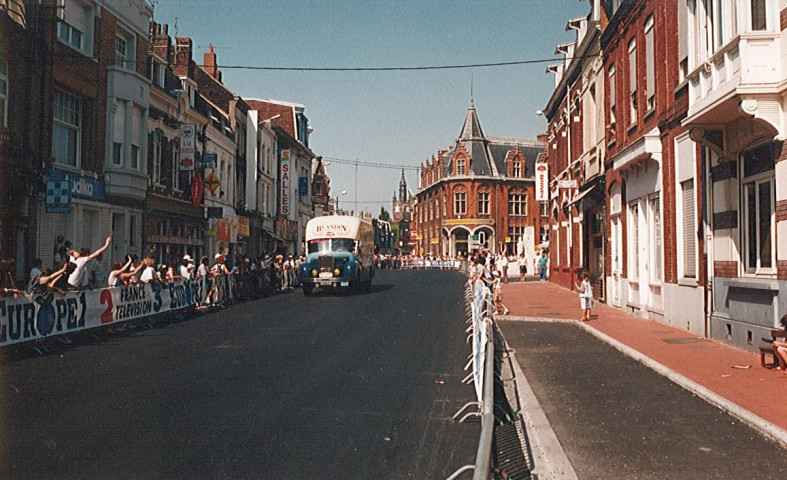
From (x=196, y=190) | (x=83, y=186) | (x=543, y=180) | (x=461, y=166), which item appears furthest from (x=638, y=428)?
(x=461, y=166)

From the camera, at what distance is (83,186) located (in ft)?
67.3

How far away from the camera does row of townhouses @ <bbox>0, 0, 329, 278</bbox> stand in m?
18.0

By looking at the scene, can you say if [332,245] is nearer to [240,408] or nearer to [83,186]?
[83,186]

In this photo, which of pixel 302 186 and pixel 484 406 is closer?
pixel 484 406

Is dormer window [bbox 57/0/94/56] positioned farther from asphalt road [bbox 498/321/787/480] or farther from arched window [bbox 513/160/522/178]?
arched window [bbox 513/160/522/178]

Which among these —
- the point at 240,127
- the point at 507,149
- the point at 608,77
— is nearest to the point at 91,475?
the point at 608,77

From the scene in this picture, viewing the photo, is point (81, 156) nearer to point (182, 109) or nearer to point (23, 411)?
point (182, 109)

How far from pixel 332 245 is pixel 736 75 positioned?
20.3m

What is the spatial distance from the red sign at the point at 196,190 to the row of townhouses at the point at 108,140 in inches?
2.2

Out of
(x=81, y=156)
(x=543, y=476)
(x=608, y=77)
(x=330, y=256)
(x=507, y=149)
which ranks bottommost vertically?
(x=543, y=476)

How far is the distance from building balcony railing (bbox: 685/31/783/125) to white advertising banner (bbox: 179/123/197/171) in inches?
875

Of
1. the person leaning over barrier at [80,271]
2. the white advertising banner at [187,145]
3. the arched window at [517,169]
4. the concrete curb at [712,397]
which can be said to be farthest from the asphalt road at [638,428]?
the arched window at [517,169]

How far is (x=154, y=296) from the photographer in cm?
1705

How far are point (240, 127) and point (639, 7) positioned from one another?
27.8 metres
